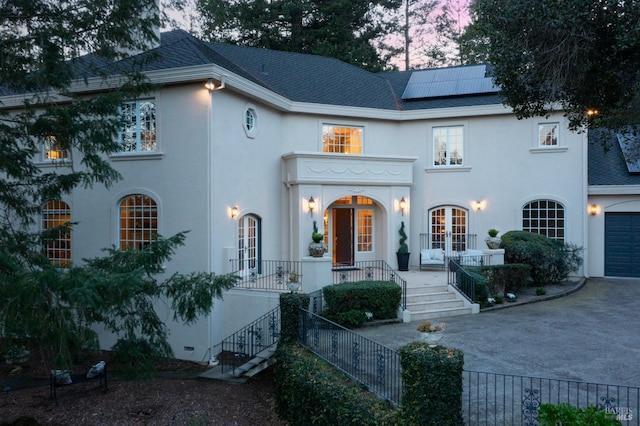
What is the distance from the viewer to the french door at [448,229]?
1938cm

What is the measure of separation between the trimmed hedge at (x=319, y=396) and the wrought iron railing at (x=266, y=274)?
9.82 feet

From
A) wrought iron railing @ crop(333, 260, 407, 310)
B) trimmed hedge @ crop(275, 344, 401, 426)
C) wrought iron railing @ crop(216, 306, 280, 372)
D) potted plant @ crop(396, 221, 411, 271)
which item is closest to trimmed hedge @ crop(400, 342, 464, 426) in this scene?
trimmed hedge @ crop(275, 344, 401, 426)

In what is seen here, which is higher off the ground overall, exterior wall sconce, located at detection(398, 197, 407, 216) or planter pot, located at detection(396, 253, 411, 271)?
exterior wall sconce, located at detection(398, 197, 407, 216)

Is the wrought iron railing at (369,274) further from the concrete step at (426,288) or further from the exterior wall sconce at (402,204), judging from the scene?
the exterior wall sconce at (402,204)

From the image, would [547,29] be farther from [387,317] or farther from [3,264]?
[3,264]

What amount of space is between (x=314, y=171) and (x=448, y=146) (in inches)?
→ 256

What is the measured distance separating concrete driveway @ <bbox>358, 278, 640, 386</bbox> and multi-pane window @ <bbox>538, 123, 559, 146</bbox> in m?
6.19

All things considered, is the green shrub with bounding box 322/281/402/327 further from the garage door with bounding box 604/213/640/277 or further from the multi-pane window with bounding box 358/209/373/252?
the garage door with bounding box 604/213/640/277

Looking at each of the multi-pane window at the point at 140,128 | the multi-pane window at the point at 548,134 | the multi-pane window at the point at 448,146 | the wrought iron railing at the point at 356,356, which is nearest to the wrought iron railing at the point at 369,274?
the wrought iron railing at the point at 356,356

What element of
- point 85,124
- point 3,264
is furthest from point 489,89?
point 3,264

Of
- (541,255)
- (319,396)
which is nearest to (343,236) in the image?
(541,255)

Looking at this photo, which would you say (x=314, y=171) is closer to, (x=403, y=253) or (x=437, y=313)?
(x=403, y=253)

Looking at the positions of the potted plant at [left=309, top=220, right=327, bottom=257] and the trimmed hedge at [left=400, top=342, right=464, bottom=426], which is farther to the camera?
the potted plant at [left=309, top=220, right=327, bottom=257]

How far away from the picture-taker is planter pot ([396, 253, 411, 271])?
1795 centimetres
